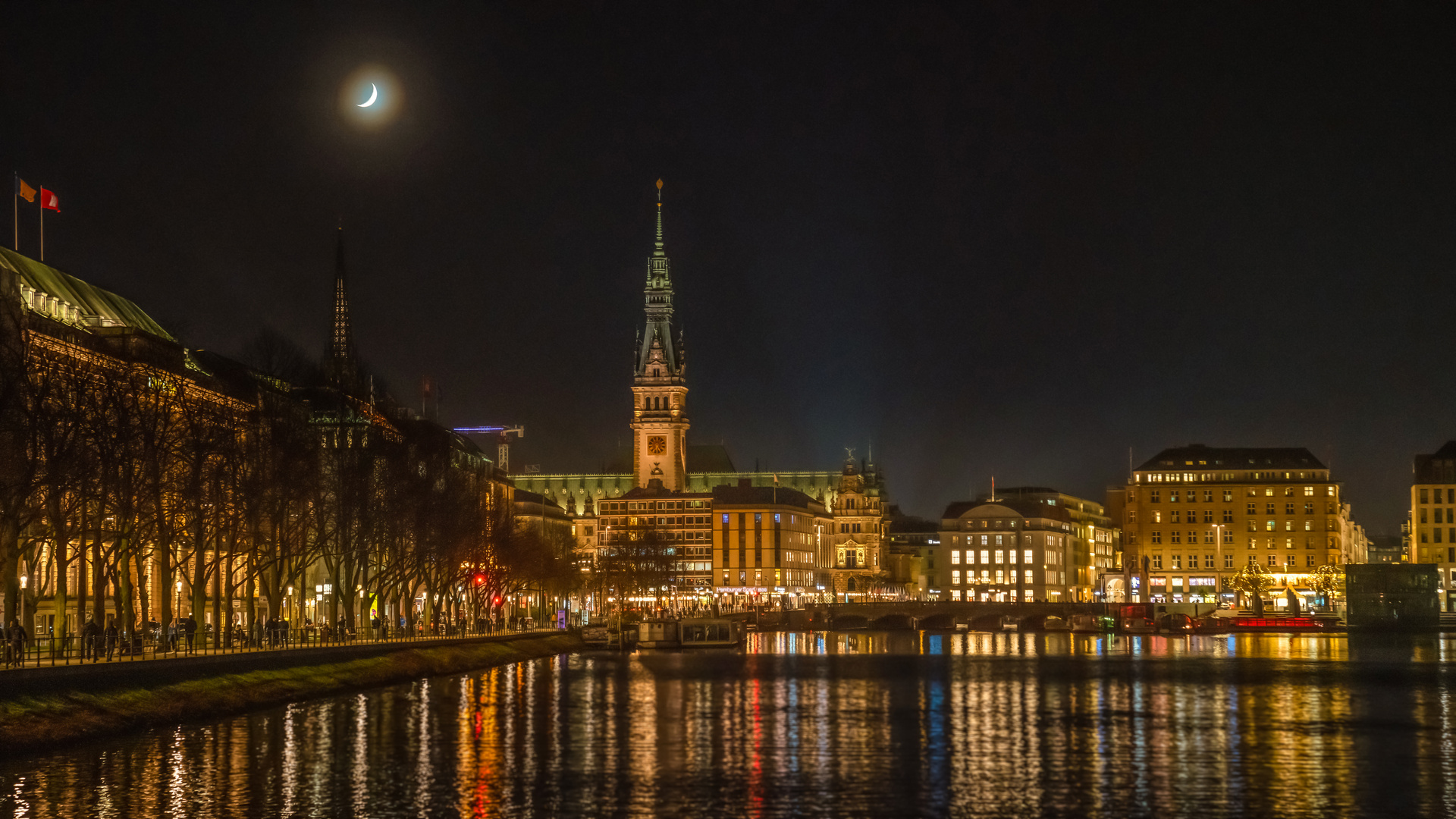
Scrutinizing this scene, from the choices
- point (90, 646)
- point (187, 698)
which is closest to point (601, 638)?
point (90, 646)

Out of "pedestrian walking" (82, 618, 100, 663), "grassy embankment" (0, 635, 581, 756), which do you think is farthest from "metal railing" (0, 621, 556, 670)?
"grassy embankment" (0, 635, 581, 756)

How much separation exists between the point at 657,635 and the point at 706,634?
5.84m

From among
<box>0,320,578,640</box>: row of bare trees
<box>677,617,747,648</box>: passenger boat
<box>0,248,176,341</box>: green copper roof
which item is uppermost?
<box>0,248,176,341</box>: green copper roof

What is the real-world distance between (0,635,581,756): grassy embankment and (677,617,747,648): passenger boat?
65390 millimetres

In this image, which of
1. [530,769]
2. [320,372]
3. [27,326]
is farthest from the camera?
[320,372]

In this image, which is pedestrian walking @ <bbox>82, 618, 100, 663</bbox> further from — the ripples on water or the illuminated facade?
the ripples on water

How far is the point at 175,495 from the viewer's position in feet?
302

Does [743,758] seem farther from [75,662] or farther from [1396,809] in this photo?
[75,662]

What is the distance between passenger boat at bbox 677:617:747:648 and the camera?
176875mm

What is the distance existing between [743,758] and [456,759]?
34.4ft

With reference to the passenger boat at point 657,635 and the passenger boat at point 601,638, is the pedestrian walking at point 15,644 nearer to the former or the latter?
the passenger boat at point 601,638

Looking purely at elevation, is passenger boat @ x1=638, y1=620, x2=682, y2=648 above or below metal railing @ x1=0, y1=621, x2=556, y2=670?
below

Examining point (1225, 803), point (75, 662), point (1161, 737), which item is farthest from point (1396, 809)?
point (75, 662)

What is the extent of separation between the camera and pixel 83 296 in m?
139
